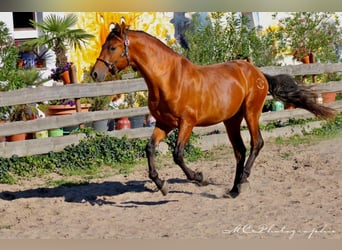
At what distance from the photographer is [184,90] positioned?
19.9ft

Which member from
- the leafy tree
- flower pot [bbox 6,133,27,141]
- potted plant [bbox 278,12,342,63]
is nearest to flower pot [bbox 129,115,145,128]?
the leafy tree

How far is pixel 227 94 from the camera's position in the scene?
6.41 metres

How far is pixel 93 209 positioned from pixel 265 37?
6865 millimetres

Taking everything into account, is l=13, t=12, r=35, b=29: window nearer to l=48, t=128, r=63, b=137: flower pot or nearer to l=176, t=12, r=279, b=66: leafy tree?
l=176, t=12, r=279, b=66: leafy tree

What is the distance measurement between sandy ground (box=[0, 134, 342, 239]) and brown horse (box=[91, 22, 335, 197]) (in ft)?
1.17

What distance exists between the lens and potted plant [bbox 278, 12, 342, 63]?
40.7ft

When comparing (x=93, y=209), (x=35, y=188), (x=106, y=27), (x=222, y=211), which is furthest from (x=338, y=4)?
(x=106, y=27)

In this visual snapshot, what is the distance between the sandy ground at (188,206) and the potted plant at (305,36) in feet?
15.6

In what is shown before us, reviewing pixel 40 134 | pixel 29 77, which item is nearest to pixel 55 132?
pixel 40 134

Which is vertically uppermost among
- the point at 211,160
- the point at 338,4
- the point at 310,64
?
the point at 338,4

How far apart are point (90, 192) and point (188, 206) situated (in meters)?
1.27

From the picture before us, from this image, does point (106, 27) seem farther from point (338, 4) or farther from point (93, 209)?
point (338, 4)

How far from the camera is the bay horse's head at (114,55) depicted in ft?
19.0

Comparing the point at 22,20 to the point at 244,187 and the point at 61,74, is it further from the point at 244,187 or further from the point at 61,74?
the point at 244,187
